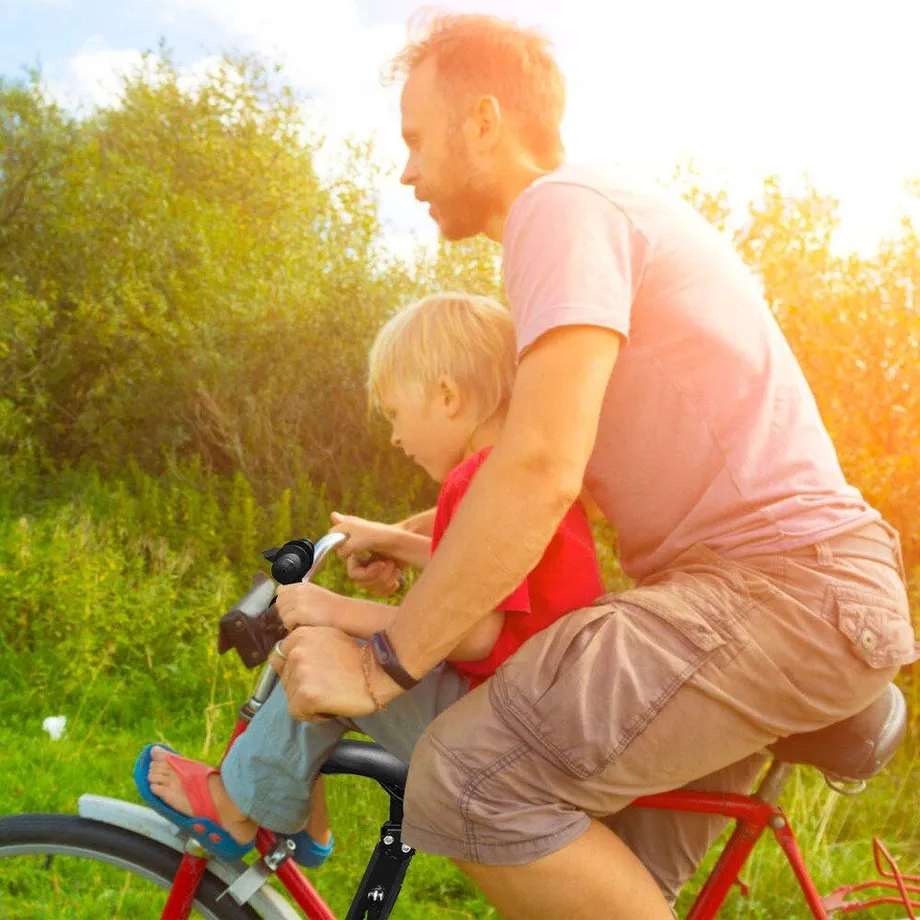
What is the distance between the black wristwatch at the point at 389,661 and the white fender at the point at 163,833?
0.66 meters

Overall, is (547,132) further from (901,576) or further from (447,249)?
(447,249)

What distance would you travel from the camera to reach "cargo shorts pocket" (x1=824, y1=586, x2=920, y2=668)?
1710 mm

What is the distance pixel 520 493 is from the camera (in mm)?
1613

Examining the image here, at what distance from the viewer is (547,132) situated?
7.13 ft

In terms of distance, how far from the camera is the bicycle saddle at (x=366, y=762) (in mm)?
2029

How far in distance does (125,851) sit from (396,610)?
775 mm

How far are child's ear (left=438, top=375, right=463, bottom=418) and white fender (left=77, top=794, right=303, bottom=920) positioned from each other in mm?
930

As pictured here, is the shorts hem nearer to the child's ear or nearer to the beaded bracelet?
the beaded bracelet

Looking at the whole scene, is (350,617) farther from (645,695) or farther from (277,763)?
(645,695)

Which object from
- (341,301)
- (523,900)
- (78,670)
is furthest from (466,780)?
(341,301)

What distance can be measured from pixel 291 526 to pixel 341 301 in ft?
7.46

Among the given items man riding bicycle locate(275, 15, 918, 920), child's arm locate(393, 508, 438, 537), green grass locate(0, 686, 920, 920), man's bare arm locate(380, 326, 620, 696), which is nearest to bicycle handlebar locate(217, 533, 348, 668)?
man riding bicycle locate(275, 15, 918, 920)

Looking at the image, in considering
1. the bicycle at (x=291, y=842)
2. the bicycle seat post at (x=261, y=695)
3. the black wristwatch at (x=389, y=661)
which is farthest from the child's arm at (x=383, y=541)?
the black wristwatch at (x=389, y=661)

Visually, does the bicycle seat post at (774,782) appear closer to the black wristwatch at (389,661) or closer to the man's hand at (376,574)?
the black wristwatch at (389,661)
